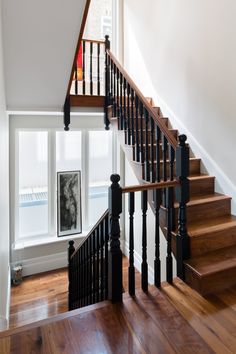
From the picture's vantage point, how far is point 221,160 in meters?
3.11

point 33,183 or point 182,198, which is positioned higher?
point 182,198

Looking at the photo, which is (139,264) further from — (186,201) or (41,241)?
(186,201)

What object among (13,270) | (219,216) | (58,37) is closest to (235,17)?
(58,37)

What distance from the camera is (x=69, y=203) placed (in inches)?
191

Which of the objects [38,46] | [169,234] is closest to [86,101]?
[38,46]

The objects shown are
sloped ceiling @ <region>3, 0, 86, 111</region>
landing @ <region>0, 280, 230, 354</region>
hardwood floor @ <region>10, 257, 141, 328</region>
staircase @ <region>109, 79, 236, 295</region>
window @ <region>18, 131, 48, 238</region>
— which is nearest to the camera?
landing @ <region>0, 280, 230, 354</region>

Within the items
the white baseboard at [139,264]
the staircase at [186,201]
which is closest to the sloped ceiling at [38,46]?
the staircase at [186,201]

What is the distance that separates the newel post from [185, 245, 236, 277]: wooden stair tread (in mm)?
83

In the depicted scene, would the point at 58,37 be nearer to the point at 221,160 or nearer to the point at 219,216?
the point at 221,160

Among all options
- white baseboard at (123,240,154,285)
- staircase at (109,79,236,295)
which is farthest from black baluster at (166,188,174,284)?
white baseboard at (123,240,154,285)

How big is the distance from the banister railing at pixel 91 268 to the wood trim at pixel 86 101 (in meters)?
1.98

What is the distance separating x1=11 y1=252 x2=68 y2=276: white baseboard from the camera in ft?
14.9

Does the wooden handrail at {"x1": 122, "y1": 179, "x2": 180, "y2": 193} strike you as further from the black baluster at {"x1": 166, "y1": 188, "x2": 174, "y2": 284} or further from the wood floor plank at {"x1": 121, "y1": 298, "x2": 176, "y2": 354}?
the wood floor plank at {"x1": 121, "y1": 298, "x2": 176, "y2": 354}

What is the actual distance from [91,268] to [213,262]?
44.9 inches
